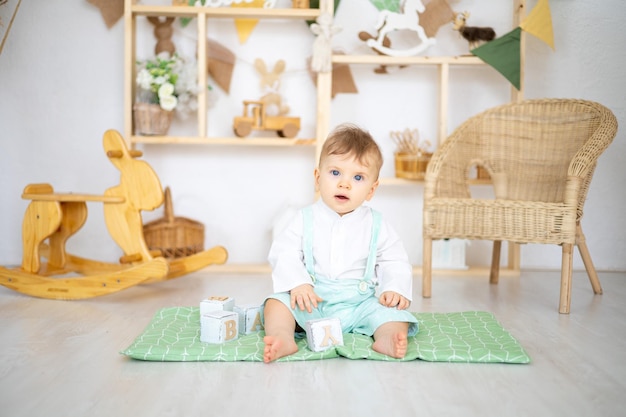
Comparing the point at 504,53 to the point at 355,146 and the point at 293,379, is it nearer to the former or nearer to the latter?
the point at 355,146

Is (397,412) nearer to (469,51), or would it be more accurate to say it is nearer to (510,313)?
(510,313)

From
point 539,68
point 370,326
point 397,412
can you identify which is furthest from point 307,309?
point 539,68

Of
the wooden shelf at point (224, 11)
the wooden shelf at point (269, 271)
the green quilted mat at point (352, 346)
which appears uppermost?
the wooden shelf at point (224, 11)

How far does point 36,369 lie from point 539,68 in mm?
2841

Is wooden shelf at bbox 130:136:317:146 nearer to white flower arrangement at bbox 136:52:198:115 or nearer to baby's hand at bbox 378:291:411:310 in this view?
white flower arrangement at bbox 136:52:198:115

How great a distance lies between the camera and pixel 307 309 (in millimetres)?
1800

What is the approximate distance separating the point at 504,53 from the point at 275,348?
2125 mm

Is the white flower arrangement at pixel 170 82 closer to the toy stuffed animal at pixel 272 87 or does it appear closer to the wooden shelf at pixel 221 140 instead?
the wooden shelf at pixel 221 140

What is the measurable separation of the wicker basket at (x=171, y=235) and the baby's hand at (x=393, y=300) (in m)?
1.57

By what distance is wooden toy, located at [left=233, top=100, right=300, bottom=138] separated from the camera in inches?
125

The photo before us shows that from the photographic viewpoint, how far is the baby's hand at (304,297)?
5.94 feet

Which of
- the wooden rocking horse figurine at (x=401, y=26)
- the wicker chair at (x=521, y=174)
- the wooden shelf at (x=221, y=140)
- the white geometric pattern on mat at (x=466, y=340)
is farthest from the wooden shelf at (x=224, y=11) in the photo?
the white geometric pattern on mat at (x=466, y=340)

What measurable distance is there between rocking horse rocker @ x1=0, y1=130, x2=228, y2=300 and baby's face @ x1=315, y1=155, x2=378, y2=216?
0.84 meters

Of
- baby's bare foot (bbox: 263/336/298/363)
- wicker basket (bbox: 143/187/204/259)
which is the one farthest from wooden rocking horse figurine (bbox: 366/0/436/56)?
baby's bare foot (bbox: 263/336/298/363)
